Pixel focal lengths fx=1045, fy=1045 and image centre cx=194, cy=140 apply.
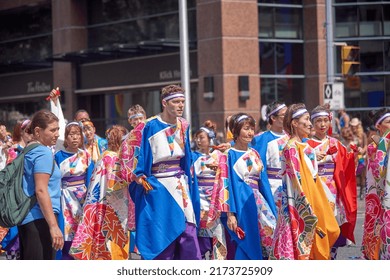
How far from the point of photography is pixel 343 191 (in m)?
10.6

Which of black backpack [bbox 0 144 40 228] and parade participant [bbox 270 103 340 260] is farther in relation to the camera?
parade participant [bbox 270 103 340 260]

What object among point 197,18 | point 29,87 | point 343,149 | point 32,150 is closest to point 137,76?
point 197,18

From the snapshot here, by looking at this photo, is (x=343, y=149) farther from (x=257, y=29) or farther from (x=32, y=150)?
(x=257, y=29)

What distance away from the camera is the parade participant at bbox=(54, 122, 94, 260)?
11.0 meters

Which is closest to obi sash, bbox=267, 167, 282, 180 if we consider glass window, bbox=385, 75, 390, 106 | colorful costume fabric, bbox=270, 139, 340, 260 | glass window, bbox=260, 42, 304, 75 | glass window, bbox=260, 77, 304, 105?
colorful costume fabric, bbox=270, 139, 340, 260

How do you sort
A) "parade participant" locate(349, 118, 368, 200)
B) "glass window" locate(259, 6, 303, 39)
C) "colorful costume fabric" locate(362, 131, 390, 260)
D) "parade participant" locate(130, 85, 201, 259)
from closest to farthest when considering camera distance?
"colorful costume fabric" locate(362, 131, 390, 260)
"parade participant" locate(130, 85, 201, 259)
"parade participant" locate(349, 118, 368, 200)
"glass window" locate(259, 6, 303, 39)

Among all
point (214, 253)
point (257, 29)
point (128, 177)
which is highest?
point (257, 29)

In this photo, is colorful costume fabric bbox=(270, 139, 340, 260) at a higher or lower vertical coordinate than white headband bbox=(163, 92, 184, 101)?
lower

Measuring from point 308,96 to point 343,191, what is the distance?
18.9 m

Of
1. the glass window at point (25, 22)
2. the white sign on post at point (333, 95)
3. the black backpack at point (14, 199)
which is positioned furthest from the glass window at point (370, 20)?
the black backpack at point (14, 199)

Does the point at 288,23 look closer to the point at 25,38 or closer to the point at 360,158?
the point at 360,158

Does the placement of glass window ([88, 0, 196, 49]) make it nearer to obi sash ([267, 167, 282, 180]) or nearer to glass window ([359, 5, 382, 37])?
glass window ([359, 5, 382, 37])

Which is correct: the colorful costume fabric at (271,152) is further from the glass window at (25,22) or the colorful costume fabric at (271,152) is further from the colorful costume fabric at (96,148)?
the glass window at (25,22)
